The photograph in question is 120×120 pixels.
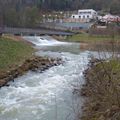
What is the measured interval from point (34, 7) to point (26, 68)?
44.4m

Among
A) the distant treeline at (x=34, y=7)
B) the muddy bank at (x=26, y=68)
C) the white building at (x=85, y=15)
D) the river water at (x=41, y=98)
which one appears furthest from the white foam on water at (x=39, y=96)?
the white building at (x=85, y=15)

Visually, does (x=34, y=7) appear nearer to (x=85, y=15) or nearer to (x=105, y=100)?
(x=85, y=15)

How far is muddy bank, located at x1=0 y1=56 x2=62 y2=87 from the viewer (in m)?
16.5

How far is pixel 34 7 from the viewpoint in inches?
2486

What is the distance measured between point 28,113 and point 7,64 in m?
8.82

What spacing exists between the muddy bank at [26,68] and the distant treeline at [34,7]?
31.9 metres

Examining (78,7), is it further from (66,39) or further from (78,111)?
(78,111)

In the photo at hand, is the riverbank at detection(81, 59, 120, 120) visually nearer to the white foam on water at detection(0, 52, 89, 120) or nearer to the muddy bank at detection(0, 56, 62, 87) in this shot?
the white foam on water at detection(0, 52, 89, 120)

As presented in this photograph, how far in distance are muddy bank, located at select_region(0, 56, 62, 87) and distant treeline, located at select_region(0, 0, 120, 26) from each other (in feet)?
105

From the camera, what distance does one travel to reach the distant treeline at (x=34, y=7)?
5644 cm

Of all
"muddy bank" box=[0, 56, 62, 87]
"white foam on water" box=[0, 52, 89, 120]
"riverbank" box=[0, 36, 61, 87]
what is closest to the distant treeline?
"muddy bank" box=[0, 56, 62, 87]

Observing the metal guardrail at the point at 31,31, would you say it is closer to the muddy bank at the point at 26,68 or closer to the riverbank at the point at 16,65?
the muddy bank at the point at 26,68

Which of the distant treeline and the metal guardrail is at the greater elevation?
the distant treeline

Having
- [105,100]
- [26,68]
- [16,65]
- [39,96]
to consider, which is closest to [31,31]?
[26,68]
